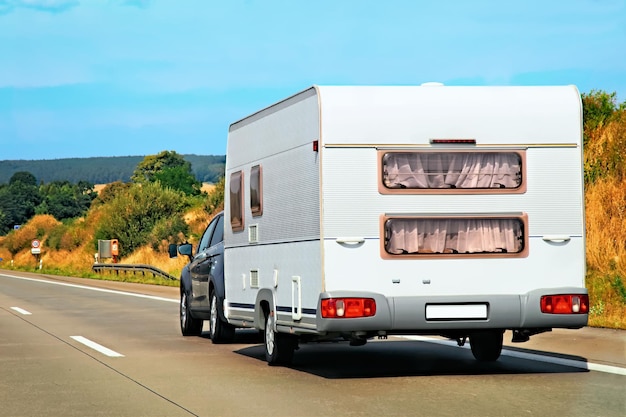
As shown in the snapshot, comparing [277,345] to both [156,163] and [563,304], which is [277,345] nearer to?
[563,304]

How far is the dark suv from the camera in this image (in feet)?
55.4

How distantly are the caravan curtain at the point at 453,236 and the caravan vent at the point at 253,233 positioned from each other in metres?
2.43

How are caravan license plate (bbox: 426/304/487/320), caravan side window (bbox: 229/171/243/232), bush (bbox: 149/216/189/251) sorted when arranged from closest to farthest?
caravan license plate (bbox: 426/304/487/320) → caravan side window (bbox: 229/171/243/232) → bush (bbox: 149/216/189/251)

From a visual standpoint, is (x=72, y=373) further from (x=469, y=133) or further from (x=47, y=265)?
(x=47, y=265)

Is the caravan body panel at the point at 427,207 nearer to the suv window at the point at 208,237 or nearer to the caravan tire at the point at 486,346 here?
the caravan tire at the point at 486,346

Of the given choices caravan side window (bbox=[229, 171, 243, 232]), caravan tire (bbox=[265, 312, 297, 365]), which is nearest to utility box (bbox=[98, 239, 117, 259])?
caravan side window (bbox=[229, 171, 243, 232])

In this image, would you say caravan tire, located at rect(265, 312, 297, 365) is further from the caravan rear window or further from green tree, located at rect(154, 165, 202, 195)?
green tree, located at rect(154, 165, 202, 195)

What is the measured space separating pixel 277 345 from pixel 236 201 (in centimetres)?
202

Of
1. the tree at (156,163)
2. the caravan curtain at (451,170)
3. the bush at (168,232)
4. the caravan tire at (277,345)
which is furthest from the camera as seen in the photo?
the tree at (156,163)

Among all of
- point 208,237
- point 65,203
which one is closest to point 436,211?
point 208,237

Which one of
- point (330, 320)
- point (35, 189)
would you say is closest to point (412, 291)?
point (330, 320)

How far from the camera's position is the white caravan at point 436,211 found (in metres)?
11.6

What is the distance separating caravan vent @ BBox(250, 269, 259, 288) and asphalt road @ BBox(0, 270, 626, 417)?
0.90m

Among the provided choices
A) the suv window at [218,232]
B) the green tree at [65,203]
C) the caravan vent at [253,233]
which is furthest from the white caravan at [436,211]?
the green tree at [65,203]
